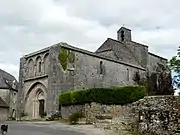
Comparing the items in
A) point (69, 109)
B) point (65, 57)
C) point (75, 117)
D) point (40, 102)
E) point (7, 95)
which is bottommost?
point (75, 117)

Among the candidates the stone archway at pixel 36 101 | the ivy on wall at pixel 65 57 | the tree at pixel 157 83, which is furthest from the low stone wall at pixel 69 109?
the tree at pixel 157 83

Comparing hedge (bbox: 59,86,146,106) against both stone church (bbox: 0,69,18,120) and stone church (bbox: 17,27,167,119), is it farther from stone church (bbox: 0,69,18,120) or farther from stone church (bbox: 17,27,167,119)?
stone church (bbox: 0,69,18,120)

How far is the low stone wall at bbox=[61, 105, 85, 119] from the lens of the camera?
2613cm

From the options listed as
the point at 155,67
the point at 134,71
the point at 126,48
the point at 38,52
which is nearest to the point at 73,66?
the point at 38,52

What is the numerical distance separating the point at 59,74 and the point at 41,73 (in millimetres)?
3437

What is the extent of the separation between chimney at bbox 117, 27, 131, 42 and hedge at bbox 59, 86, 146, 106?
21.0m

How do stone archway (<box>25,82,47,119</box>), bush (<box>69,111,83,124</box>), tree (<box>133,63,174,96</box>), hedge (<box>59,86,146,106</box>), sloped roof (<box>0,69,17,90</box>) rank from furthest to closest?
sloped roof (<box>0,69,17,90</box>) < tree (<box>133,63,174,96</box>) < stone archway (<box>25,82,47,119</box>) < hedge (<box>59,86,146,106</box>) < bush (<box>69,111,83,124</box>)

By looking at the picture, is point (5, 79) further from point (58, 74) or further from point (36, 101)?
point (58, 74)

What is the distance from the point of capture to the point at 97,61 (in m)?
36.1

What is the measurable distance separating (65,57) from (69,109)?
689 cm

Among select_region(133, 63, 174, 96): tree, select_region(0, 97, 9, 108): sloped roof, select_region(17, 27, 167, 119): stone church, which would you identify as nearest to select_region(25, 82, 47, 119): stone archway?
select_region(17, 27, 167, 119): stone church

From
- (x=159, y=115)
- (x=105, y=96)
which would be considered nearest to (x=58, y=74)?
(x=105, y=96)

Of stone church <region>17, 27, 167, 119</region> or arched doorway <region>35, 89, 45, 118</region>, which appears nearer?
stone church <region>17, 27, 167, 119</region>

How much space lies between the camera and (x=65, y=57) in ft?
107
